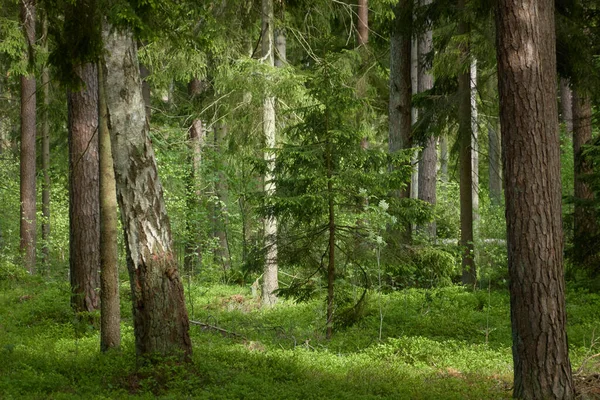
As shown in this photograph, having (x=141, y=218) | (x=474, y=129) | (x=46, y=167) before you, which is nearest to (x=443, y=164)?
(x=474, y=129)

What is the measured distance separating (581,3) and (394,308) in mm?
6494

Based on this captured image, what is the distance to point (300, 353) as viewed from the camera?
9289 mm

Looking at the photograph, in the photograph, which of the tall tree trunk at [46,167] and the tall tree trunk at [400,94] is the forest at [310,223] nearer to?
the tall tree trunk at [400,94]

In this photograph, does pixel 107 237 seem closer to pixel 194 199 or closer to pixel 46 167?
pixel 194 199

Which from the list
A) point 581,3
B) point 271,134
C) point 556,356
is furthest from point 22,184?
point 556,356

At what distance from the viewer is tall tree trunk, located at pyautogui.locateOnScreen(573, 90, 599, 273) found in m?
12.1

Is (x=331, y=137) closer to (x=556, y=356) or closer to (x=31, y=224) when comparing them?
(x=556, y=356)

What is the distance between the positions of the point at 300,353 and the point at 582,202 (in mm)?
5581

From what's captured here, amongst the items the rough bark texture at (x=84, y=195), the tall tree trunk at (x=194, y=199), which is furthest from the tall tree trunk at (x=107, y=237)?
the tall tree trunk at (x=194, y=199)

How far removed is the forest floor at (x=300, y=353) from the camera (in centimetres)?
712

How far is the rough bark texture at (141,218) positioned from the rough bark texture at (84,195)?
421cm

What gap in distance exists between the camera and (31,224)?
20.0m

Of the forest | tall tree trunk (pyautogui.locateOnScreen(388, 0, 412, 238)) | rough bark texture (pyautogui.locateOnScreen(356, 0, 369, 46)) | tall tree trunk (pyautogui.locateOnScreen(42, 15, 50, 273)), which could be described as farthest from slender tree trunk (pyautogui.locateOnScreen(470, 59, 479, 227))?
tall tree trunk (pyautogui.locateOnScreen(42, 15, 50, 273))

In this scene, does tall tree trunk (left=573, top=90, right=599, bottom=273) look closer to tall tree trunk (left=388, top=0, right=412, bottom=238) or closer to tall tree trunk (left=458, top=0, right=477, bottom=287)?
tall tree trunk (left=458, top=0, right=477, bottom=287)
